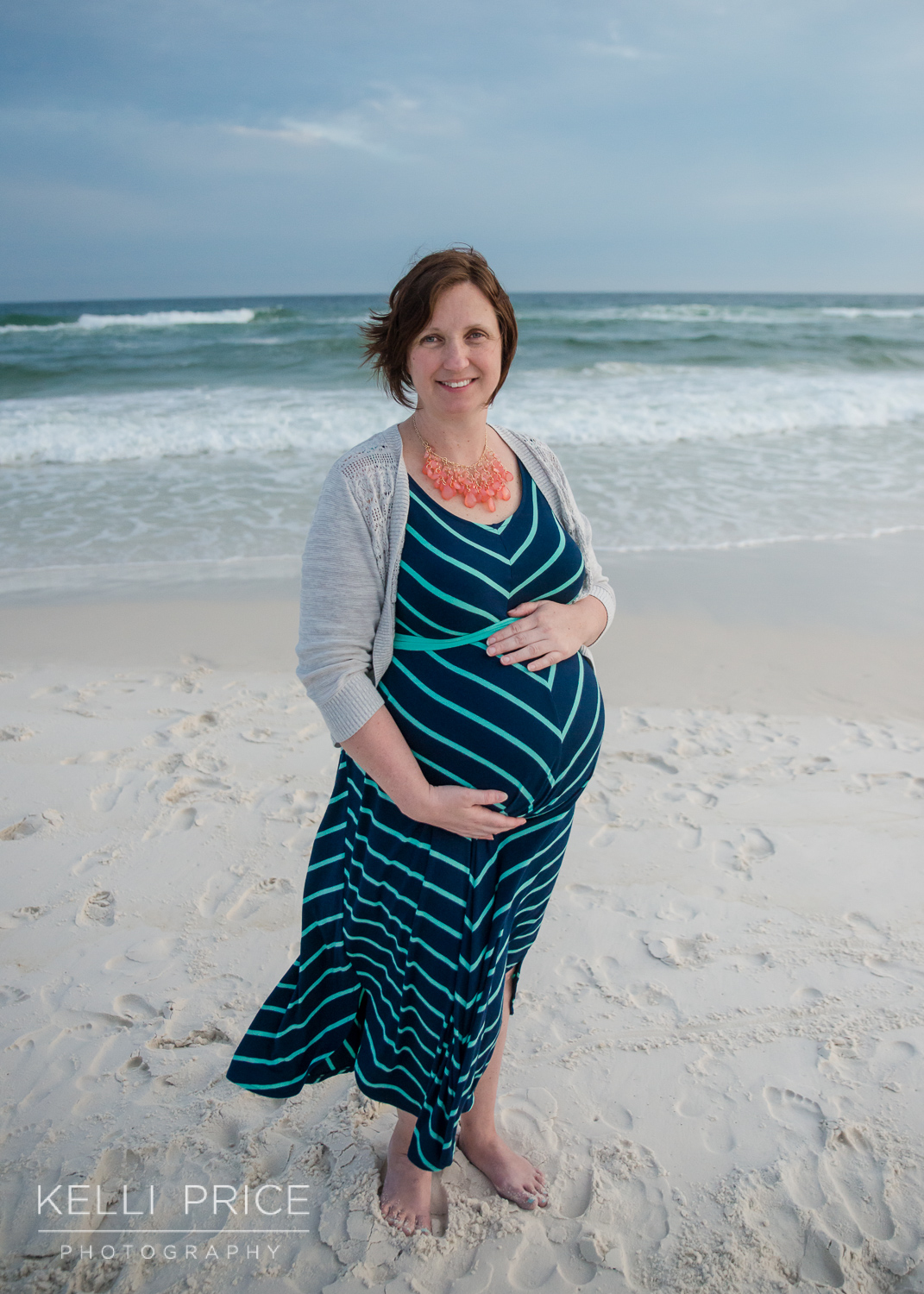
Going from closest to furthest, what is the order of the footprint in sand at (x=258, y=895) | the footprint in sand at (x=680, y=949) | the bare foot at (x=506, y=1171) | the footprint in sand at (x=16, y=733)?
the bare foot at (x=506, y=1171) < the footprint in sand at (x=680, y=949) < the footprint in sand at (x=258, y=895) < the footprint in sand at (x=16, y=733)

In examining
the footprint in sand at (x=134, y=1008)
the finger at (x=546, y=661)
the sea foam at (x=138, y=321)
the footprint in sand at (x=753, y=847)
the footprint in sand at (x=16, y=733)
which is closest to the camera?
the finger at (x=546, y=661)

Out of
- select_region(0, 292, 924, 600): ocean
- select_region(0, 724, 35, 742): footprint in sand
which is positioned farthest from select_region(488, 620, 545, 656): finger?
select_region(0, 292, 924, 600): ocean

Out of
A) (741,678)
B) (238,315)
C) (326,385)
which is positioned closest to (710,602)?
(741,678)

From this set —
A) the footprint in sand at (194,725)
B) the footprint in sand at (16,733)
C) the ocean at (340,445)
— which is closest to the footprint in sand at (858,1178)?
the footprint in sand at (194,725)

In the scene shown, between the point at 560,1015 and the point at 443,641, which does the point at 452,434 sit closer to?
the point at 443,641

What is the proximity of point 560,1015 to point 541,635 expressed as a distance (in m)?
1.31

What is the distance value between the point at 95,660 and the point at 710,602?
3.58 meters

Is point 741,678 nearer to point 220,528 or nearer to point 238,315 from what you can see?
point 220,528

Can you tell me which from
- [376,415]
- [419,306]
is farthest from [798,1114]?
[376,415]

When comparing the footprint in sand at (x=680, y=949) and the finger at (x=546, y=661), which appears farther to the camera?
the footprint in sand at (x=680, y=949)

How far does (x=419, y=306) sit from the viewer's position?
61.3 inches

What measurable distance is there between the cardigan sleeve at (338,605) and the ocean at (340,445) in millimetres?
4201

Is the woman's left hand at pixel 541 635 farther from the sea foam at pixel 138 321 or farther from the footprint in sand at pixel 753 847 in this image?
the sea foam at pixel 138 321

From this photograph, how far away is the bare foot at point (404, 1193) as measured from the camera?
1.80 metres
